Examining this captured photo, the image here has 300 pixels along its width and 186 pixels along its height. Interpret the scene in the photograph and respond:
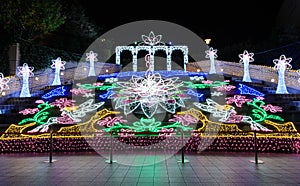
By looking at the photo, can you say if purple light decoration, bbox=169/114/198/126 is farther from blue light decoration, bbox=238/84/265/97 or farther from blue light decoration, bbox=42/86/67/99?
blue light decoration, bbox=42/86/67/99

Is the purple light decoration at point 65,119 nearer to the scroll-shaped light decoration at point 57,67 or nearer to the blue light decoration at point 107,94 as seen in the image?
the blue light decoration at point 107,94

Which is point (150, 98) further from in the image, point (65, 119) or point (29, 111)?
point (29, 111)

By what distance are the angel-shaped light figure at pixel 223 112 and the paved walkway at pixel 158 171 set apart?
1543 millimetres

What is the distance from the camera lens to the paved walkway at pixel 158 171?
5.96 meters

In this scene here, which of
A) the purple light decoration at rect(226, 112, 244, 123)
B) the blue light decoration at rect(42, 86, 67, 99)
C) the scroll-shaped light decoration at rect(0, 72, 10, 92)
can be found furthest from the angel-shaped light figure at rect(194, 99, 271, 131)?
the scroll-shaped light decoration at rect(0, 72, 10, 92)

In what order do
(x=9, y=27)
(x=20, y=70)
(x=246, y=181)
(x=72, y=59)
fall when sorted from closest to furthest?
(x=246, y=181) < (x=20, y=70) < (x=9, y=27) < (x=72, y=59)

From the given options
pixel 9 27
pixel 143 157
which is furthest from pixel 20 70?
pixel 143 157

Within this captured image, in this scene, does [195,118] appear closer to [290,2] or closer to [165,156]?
[165,156]

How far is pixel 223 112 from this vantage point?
35.5ft

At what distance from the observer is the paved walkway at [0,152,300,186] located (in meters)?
5.96

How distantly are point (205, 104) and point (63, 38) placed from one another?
707 inches

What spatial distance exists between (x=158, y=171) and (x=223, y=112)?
16.9 ft

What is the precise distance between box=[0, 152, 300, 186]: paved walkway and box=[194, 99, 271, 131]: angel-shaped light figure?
5.06ft

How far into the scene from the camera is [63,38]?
81.6 feet
